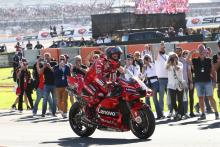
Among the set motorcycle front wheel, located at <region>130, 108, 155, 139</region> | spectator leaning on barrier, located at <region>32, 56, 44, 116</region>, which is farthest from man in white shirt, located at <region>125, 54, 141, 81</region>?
motorcycle front wheel, located at <region>130, 108, 155, 139</region>

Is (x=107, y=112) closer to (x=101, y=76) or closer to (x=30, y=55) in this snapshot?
(x=101, y=76)

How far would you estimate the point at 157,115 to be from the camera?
16109 millimetres

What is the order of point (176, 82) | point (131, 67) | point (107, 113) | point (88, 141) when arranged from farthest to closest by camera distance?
point (131, 67), point (176, 82), point (88, 141), point (107, 113)

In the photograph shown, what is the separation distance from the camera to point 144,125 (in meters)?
11.9

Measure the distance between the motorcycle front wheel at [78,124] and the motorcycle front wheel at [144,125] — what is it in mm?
1185

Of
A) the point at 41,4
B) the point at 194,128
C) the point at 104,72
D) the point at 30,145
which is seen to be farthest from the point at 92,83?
the point at 41,4

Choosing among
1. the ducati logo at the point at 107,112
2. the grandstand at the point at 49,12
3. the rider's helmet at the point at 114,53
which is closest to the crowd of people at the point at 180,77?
the rider's helmet at the point at 114,53

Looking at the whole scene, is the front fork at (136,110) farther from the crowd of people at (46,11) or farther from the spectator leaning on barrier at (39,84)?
the crowd of people at (46,11)

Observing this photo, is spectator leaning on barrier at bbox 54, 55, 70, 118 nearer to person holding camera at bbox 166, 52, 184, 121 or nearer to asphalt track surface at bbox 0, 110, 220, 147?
asphalt track surface at bbox 0, 110, 220, 147

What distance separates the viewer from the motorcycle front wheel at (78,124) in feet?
42.3

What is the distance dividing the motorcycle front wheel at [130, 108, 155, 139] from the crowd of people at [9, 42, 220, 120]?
10.4 ft

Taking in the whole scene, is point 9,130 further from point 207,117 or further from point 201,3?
point 201,3

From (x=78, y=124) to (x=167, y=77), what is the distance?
3.99m

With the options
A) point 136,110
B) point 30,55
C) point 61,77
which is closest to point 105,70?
→ point 136,110
